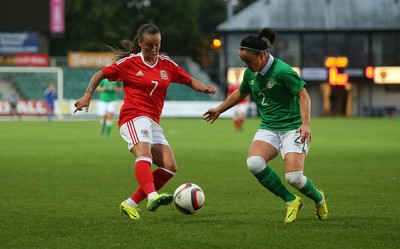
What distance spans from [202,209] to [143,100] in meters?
1.60

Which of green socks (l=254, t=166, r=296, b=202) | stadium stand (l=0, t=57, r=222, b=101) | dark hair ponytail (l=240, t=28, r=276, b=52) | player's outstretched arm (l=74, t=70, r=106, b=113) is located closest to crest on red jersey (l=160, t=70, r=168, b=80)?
player's outstretched arm (l=74, t=70, r=106, b=113)

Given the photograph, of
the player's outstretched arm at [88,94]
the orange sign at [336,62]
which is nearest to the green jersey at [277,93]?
the player's outstretched arm at [88,94]

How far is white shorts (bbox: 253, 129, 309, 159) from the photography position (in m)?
9.80

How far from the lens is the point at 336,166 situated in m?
18.7

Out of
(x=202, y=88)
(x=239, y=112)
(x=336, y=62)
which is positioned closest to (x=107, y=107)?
(x=239, y=112)

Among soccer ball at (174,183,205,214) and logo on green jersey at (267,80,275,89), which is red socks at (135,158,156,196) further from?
logo on green jersey at (267,80,275,89)

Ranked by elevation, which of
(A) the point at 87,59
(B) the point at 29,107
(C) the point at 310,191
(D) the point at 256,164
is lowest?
(B) the point at 29,107

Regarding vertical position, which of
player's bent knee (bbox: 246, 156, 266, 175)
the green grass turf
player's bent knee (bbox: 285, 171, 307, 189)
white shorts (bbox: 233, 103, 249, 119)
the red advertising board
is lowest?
the red advertising board

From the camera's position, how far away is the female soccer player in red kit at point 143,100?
1007 cm

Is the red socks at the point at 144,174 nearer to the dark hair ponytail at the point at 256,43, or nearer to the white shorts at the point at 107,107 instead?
the dark hair ponytail at the point at 256,43

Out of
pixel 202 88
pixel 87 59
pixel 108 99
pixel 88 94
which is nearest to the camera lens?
pixel 88 94

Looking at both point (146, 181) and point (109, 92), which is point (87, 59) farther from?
point (146, 181)

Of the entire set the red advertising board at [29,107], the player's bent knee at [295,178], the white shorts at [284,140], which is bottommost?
the red advertising board at [29,107]

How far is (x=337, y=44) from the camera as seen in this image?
72.6 m
